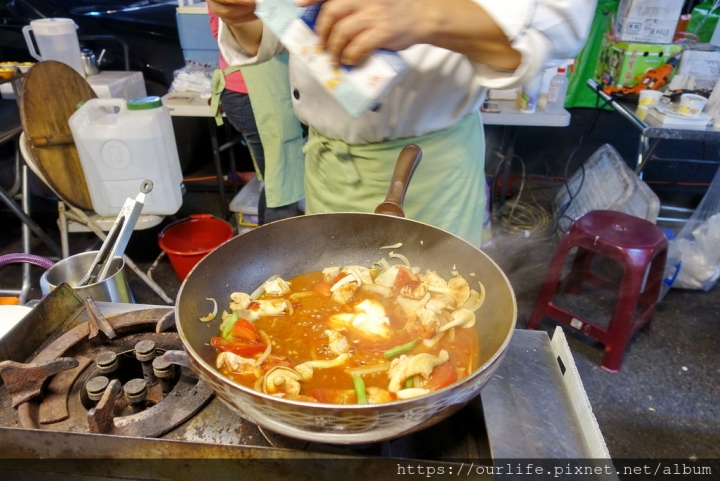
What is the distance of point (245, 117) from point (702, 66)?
375 centimetres

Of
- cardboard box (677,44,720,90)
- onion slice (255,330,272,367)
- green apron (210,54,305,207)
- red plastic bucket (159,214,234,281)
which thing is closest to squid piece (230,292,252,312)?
onion slice (255,330,272,367)

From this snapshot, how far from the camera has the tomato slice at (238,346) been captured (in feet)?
3.91

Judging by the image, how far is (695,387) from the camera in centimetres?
271

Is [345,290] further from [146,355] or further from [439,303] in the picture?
[146,355]

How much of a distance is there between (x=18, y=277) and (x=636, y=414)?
463 cm

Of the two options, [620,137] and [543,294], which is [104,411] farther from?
[620,137]

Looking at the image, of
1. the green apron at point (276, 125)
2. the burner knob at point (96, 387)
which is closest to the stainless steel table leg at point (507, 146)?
the green apron at point (276, 125)

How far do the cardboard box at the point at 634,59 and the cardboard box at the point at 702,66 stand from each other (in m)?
0.16

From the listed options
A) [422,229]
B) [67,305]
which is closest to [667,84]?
[422,229]

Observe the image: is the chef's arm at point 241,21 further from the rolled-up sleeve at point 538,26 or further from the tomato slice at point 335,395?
the tomato slice at point 335,395

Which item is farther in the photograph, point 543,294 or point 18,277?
point 18,277

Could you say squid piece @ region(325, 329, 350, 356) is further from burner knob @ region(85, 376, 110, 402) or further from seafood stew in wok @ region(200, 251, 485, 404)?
burner knob @ region(85, 376, 110, 402)

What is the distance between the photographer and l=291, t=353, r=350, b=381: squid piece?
111cm

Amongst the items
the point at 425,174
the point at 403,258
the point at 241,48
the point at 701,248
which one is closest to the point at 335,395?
the point at 403,258
